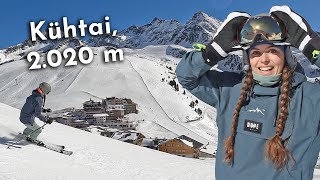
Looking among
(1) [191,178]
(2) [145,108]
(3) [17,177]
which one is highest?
(3) [17,177]

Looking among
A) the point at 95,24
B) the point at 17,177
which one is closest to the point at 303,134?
the point at 17,177

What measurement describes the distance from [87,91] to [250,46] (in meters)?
133

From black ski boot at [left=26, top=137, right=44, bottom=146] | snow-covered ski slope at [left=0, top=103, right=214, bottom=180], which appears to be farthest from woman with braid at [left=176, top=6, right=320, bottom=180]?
black ski boot at [left=26, top=137, right=44, bottom=146]

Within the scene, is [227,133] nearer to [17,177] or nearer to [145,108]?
[17,177]

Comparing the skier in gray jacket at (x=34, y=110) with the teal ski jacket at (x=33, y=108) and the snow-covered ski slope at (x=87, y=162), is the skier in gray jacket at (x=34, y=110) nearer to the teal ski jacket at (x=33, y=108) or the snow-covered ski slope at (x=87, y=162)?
the teal ski jacket at (x=33, y=108)

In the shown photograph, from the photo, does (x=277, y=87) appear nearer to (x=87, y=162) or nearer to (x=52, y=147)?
(x=87, y=162)

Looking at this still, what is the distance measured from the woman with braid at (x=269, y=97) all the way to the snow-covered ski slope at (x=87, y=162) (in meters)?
7.41

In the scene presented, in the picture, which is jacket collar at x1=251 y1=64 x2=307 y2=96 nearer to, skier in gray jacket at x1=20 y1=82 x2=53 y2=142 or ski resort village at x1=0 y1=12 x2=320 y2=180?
ski resort village at x1=0 y1=12 x2=320 y2=180

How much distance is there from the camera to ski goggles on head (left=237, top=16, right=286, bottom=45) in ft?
8.77

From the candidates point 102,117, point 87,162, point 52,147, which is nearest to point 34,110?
point 52,147

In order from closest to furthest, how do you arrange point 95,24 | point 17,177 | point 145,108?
1. point 17,177
2. point 95,24
3. point 145,108

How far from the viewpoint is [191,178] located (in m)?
11.2

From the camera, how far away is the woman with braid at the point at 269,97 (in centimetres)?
267

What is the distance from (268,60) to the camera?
270cm
